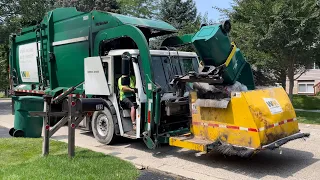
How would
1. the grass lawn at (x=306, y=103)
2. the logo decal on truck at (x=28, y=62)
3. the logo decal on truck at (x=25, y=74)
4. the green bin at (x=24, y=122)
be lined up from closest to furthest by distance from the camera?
the green bin at (x=24, y=122), the logo decal on truck at (x=28, y=62), the logo decal on truck at (x=25, y=74), the grass lawn at (x=306, y=103)

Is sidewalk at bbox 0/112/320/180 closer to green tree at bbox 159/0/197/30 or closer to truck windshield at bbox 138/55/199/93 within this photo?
truck windshield at bbox 138/55/199/93

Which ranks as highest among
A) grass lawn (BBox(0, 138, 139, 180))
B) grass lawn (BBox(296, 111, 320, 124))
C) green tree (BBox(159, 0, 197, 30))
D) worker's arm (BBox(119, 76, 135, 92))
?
green tree (BBox(159, 0, 197, 30))

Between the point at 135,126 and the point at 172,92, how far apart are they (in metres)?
1.04

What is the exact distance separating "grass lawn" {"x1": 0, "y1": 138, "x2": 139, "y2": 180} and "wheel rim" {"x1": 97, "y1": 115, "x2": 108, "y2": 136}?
38.7 inches

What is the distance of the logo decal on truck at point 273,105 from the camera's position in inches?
219

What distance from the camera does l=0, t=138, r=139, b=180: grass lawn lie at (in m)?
5.06

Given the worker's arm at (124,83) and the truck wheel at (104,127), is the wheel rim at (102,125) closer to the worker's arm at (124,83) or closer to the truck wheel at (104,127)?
the truck wheel at (104,127)

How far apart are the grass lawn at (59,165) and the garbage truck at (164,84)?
97 cm

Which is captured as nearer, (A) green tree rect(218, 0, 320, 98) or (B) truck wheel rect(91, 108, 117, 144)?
(B) truck wheel rect(91, 108, 117, 144)

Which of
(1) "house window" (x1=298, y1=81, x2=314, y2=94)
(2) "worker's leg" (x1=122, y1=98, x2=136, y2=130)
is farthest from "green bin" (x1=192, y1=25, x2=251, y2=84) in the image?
Result: (1) "house window" (x1=298, y1=81, x2=314, y2=94)

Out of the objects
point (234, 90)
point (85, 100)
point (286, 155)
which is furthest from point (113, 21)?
point (286, 155)

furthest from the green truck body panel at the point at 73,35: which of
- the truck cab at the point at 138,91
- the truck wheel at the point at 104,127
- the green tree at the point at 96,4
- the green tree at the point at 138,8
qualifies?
the green tree at the point at 138,8

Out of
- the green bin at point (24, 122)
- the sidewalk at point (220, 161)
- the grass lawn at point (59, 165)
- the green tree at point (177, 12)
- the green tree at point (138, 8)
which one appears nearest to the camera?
the grass lawn at point (59, 165)

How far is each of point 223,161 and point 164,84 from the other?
2.03m
